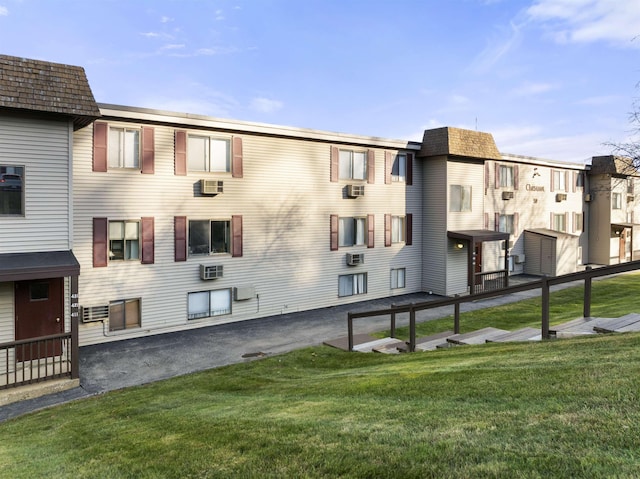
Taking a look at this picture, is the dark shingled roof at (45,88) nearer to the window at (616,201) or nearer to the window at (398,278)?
the window at (398,278)

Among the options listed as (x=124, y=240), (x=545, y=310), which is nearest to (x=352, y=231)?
(x=124, y=240)

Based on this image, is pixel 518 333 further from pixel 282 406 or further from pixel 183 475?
pixel 183 475

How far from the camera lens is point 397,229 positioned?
821 inches

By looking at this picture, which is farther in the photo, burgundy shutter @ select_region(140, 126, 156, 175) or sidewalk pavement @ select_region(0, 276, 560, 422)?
burgundy shutter @ select_region(140, 126, 156, 175)

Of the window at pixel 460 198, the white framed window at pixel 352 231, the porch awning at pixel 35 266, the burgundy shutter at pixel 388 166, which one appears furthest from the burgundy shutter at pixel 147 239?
the window at pixel 460 198

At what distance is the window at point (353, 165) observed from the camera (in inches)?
744

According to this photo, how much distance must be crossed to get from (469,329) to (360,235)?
7097 millimetres

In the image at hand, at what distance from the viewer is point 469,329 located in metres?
13.9

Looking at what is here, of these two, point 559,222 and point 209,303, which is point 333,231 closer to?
point 209,303

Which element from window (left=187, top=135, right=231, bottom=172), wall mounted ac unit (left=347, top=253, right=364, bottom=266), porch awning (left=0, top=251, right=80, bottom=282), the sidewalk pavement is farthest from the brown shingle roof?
porch awning (left=0, top=251, right=80, bottom=282)

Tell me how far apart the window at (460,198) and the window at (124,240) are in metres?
14.4

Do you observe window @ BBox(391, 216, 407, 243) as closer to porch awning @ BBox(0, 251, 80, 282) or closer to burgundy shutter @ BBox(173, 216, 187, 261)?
burgundy shutter @ BBox(173, 216, 187, 261)

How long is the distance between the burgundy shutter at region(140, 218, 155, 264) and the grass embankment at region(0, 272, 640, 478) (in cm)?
723

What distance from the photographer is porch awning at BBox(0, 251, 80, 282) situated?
9.16m
